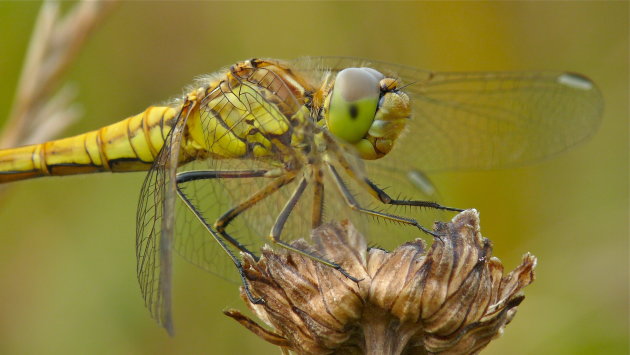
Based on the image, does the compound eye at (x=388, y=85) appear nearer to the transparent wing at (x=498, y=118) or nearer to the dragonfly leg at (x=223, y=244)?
the transparent wing at (x=498, y=118)

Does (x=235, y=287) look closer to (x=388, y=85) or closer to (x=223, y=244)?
(x=223, y=244)

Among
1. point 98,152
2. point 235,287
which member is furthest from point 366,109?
point 235,287

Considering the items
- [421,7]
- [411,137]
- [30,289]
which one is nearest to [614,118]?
[421,7]

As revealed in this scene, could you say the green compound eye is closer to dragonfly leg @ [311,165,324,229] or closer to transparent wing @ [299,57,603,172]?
dragonfly leg @ [311,165,324,229]

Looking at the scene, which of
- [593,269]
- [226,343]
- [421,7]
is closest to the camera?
[593,269]

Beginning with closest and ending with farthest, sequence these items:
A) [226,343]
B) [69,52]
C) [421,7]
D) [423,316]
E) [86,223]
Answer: [423,316] < [69,52] < [226,343] < [86,223] < [421,7]

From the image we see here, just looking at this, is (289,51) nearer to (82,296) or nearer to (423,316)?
(82,296)
